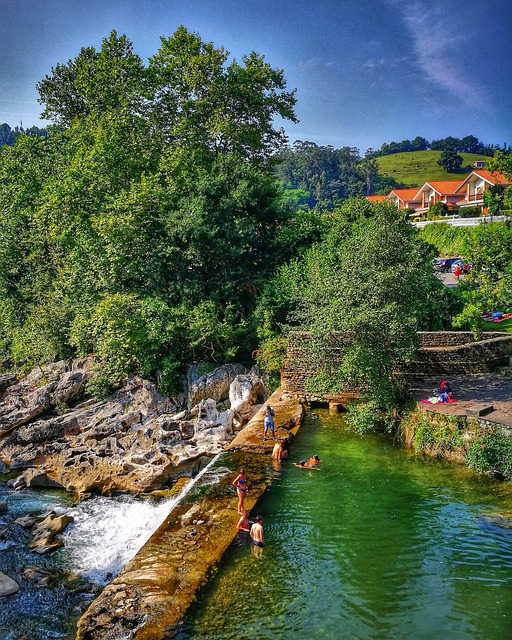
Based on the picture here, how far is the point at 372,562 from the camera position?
10273 millimetres

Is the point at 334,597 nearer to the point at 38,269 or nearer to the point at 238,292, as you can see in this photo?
the point at 238,292

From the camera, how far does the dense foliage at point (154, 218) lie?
2328cm

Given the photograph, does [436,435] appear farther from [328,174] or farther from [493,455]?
[328,174]

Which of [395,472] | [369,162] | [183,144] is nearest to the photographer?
[395,472]

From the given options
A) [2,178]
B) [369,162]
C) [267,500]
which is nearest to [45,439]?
[267,500]

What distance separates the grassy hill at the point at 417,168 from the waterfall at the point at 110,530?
96.9 m

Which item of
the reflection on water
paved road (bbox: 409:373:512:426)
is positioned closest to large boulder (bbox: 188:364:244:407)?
paved road (bbox: 409:373:512:426)

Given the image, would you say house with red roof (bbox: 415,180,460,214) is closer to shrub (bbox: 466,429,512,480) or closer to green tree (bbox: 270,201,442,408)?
green tree (bbox: 270,201,442,408)

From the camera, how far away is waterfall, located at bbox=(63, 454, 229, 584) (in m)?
12.8

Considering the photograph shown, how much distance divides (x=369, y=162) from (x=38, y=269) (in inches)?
3467

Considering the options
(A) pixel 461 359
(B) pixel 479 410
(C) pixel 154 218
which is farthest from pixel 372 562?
(C) pixel 154 218

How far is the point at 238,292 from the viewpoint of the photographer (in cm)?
2505

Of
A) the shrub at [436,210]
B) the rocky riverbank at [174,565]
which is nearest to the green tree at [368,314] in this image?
the rocky riverbank at [174,565]

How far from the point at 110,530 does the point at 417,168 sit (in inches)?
4384
